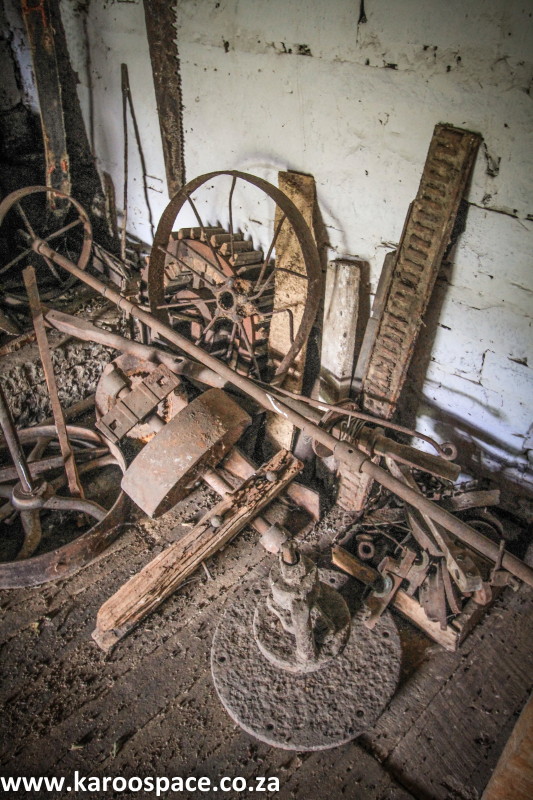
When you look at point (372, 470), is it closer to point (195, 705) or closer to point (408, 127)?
point (195, 705)

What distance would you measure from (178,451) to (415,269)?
1818 mm

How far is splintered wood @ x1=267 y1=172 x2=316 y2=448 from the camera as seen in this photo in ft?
11.3

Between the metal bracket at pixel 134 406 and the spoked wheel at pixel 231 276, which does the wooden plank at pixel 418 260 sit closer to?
the spoked wheel at pixel 231 276

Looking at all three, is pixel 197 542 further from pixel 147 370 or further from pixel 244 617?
pixel 147 370

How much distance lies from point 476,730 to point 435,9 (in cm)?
378

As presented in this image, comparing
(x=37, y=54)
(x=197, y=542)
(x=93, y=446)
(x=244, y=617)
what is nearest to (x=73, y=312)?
(x=93, y=446)

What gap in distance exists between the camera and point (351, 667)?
106 inches

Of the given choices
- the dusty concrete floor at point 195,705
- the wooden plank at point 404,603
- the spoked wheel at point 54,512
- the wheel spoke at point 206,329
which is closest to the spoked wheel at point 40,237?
the wheel spoke at point 206,329

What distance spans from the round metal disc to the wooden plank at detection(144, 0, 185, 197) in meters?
4.26

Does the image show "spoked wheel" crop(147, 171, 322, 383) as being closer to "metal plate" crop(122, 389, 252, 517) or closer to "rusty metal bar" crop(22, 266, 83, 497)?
"metal plate" crop(122, 389, 252, 517)

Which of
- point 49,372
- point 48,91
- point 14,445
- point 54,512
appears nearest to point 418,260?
point 49,372

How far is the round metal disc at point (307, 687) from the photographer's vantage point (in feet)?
8.02

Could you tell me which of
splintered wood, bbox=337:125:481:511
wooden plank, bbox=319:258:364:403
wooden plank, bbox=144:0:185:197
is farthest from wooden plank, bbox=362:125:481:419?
wooden plank, bbox=144:0:185:197

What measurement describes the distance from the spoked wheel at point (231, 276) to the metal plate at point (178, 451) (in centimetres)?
102
